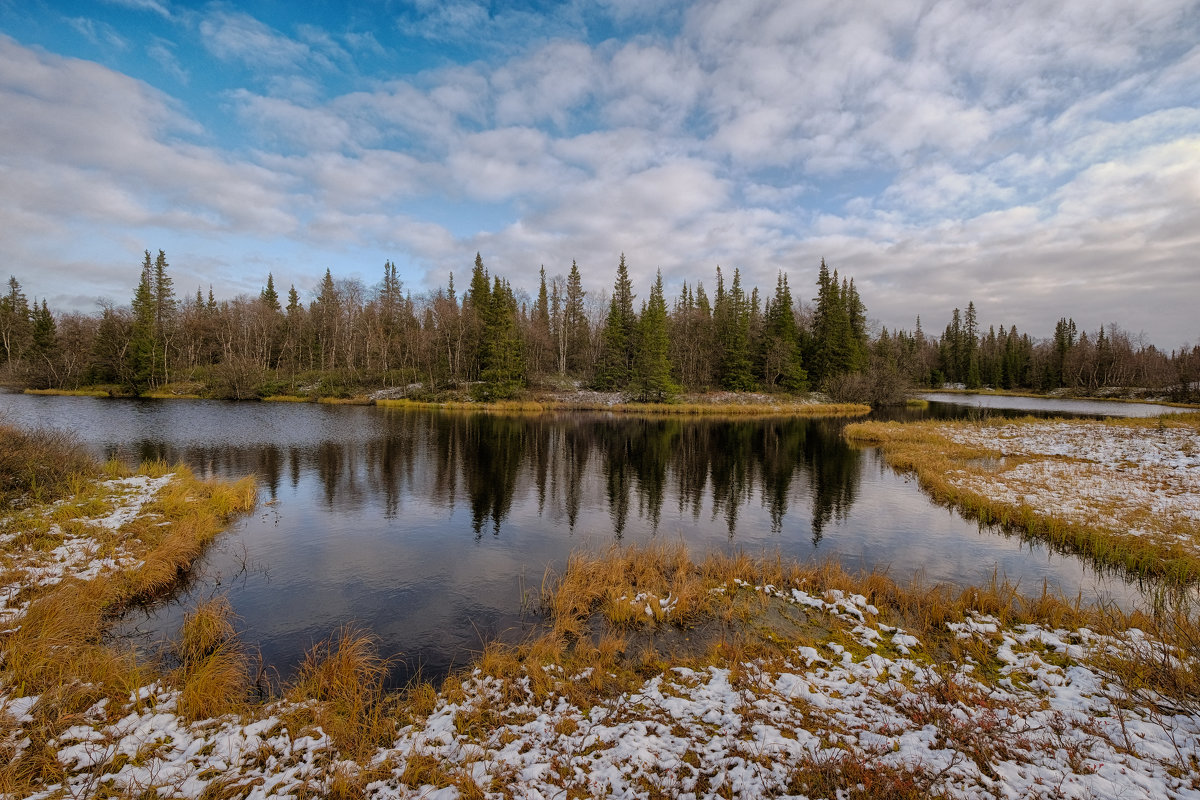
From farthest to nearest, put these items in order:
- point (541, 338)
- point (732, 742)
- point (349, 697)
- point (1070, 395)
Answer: point (1070, 395)
point (541, 338)
point (349, 697)
point (732, 742)

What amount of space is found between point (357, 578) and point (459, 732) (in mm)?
7301

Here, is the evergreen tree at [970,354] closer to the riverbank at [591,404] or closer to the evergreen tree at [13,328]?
the riverbank at [591,404]

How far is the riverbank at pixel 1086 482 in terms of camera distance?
43.1 feet

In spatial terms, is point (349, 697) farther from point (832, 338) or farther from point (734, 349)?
point (832, 338)

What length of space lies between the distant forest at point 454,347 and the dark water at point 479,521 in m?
28.0

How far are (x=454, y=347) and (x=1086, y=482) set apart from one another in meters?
61.8

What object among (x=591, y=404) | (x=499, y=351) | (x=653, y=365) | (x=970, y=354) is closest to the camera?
(x=499, y=351)

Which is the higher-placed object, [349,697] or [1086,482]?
[1086,482]

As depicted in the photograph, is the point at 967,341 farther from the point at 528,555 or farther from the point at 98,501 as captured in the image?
the point at 98,501

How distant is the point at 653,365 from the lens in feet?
208

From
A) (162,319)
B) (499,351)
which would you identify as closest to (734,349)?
(499,351)

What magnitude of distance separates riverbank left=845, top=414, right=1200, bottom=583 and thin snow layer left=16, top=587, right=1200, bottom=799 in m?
8.35

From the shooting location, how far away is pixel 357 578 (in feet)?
39.2

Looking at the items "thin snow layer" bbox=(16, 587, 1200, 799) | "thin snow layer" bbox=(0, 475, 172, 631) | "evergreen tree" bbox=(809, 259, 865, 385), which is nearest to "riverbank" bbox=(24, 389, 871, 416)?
"evergreen tree" bbox=(809, 259, 865, 385)
